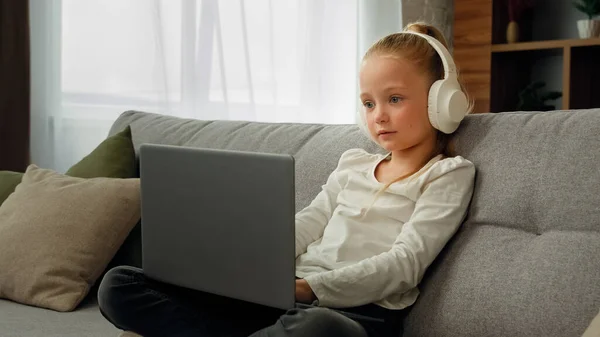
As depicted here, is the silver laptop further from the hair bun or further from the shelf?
the shelf

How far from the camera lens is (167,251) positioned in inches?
52.2

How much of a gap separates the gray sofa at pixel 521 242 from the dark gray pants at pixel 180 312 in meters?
0.13

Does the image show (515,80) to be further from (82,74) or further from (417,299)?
(417,299)

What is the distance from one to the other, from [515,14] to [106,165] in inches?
87.5

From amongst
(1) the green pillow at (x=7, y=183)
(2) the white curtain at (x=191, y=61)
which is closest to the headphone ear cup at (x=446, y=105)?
(1) the green pillow at (x=7, y=183)

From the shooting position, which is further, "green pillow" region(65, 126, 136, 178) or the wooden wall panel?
the wooden wall panel

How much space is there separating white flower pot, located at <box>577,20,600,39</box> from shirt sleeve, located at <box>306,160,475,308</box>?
2.09 metres

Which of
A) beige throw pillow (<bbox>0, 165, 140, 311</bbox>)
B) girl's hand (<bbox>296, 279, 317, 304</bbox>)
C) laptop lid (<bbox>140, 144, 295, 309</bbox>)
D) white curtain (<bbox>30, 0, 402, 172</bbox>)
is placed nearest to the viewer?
laptop lid (<bbox>140, 144, 295, 309</bbox>)

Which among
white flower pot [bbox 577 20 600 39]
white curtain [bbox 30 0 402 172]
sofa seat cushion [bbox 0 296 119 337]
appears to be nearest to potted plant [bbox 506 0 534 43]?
white flower pot [bbox 577 20 600 39]

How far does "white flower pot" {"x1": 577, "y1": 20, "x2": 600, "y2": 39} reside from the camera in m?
3.26

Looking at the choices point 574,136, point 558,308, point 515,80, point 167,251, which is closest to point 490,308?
point 558,308

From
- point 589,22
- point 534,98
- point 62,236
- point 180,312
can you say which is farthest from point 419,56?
point 534,98

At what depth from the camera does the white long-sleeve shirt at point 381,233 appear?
4.42 feet

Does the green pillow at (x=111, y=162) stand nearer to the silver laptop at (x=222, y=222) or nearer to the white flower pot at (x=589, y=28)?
the silver laptop at (x=222, y=222)
